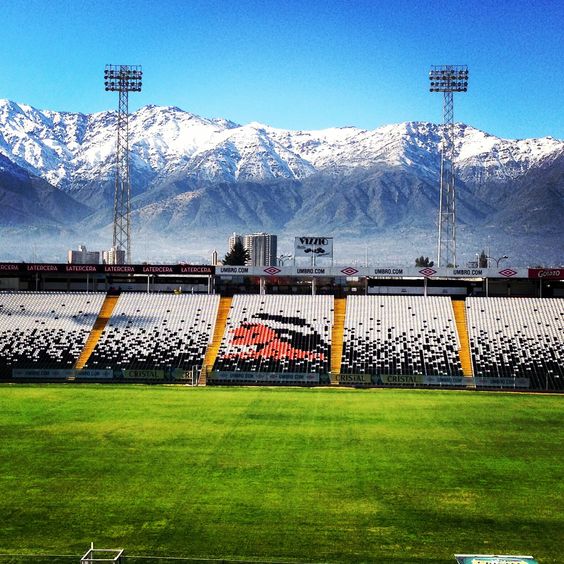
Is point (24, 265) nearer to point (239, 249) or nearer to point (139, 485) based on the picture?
point (139, 485)

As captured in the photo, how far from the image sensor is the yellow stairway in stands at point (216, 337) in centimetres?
5581

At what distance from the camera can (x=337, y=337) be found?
199ft

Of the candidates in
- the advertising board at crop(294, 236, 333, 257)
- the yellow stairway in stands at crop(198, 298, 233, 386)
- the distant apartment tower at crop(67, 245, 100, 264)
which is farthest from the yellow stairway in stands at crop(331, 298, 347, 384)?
the distant apartment tower at crop(67, 245, 100, 264)

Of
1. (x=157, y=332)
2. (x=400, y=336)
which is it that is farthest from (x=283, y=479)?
(x=157, y=332)

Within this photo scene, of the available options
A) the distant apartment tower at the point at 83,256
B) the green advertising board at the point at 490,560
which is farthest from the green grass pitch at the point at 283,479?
the distant apartment tower at the point at 83,256

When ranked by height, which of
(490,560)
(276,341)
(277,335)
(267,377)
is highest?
(277,335)

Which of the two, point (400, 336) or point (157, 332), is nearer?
point (400, 336)

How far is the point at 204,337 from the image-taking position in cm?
6078

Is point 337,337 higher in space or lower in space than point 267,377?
higher

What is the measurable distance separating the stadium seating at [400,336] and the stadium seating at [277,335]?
6.80 ft

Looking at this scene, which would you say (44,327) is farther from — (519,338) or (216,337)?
(519,338)

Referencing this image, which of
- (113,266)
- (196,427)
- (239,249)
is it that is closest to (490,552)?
(196,427)

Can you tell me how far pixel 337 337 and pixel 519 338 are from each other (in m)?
13.8

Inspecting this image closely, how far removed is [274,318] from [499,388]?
19560 millimetres
